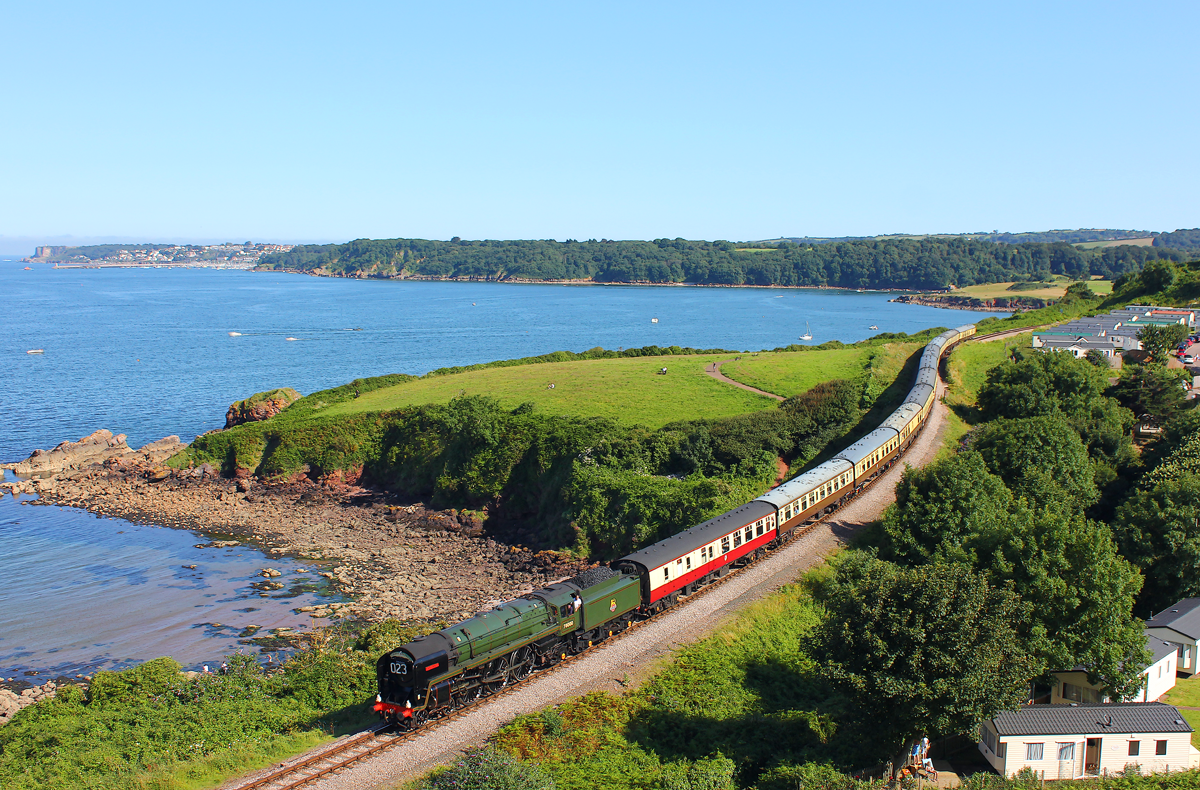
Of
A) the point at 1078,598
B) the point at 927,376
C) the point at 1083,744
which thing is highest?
the point at 927,376

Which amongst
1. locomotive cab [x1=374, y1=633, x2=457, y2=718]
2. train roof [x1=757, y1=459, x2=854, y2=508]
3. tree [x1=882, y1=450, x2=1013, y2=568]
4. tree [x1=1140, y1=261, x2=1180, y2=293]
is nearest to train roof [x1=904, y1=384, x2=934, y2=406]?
train roof [x1=757, y1=459, x2=854, y2=508]

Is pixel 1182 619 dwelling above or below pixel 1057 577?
below

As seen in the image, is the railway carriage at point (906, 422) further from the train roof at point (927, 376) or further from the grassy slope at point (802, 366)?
the grassy slope at point (802, 366)

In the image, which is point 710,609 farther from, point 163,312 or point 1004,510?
point 163,312

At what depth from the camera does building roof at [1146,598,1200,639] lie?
103 feet

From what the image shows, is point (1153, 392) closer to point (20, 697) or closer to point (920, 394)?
point (920, 394)

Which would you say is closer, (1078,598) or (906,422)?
(1078,598)

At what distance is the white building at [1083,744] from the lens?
75.1ft

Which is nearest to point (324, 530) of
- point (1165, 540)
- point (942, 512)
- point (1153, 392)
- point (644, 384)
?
point (644, 384)

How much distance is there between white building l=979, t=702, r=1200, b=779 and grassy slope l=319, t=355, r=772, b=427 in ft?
113

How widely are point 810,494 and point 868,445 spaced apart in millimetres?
8685

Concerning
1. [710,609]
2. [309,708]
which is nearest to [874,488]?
[710,609]

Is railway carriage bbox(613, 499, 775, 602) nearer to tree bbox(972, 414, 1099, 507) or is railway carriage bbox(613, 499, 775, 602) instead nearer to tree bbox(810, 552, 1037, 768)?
tree bbox(810, 552, 1037, 768)

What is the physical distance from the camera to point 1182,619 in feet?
106
